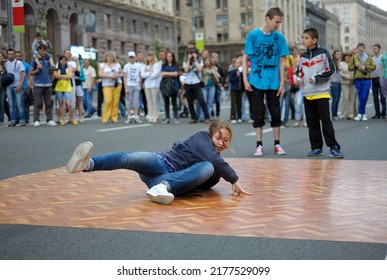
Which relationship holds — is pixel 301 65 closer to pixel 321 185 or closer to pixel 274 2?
pixel 321 185

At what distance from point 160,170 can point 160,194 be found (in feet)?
1.22

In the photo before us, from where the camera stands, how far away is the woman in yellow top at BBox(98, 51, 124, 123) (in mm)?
19828

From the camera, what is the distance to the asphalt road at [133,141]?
33.8 ft

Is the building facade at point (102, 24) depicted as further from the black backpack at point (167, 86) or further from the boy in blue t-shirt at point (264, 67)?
the boy in blue t-shirt at point (264, 67)

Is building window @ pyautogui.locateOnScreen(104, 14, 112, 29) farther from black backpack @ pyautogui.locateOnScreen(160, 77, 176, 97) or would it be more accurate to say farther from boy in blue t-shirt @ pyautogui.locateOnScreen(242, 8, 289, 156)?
boy in blue t-shirt @ pyautogui.locateOnScreen(242, 8, 289, 156)

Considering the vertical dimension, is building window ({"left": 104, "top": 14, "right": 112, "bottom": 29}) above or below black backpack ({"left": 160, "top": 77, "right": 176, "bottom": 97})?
above

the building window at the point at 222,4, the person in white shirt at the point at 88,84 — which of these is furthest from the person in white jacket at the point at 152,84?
the building window at the point at 222,4

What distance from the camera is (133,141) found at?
43.7 feet

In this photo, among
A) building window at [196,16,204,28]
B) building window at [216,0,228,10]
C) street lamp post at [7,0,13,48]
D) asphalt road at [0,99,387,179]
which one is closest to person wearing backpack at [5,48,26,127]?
asphalt road at [0,99,387,179]

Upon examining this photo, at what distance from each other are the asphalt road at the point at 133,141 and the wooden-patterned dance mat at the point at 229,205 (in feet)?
5.17

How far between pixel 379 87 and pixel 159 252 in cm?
1675

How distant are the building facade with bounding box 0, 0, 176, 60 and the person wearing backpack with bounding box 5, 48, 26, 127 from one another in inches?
923

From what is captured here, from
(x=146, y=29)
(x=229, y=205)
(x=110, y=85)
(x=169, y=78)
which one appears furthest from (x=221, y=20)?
(x=229, y=205)
